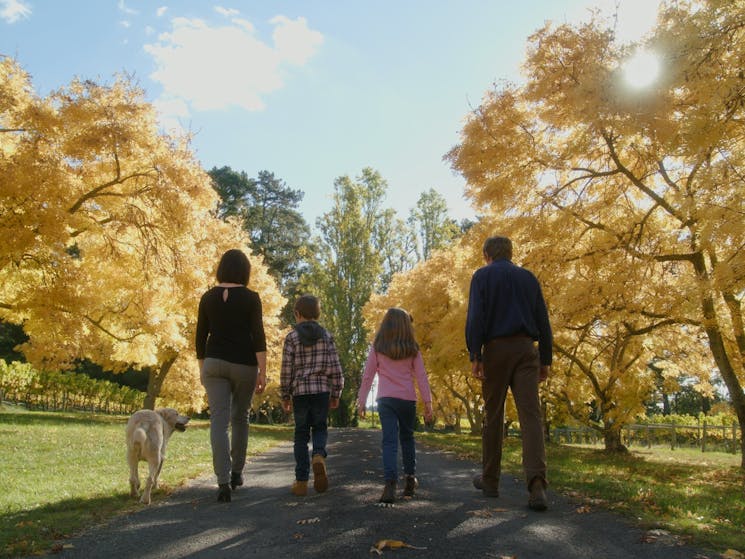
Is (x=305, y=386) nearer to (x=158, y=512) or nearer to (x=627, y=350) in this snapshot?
(x=158, y=512)

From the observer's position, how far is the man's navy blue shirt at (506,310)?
15.9 feet

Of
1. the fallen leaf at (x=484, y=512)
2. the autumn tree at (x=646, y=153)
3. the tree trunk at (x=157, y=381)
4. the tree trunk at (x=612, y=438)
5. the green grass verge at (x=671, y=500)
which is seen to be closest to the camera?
the green grass verge at (x=671, y=500)

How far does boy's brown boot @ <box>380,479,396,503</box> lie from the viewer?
477cm

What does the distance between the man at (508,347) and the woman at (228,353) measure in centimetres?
194

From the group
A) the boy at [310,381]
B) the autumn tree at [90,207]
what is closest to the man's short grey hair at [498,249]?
the boy at [310,381]

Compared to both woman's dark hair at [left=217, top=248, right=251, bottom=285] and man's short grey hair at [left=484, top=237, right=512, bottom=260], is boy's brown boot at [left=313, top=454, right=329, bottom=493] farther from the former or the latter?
man's short grey hair at [left=484, top=237, right=512, bottom=260]

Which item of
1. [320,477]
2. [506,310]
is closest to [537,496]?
[506,310]

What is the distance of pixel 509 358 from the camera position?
4824 millimetres

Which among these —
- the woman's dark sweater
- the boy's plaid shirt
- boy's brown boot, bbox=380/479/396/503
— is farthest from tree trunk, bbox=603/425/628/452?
the woman's dark sweater

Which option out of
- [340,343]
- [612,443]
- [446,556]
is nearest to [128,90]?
[446,556]

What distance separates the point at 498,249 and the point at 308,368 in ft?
6.82

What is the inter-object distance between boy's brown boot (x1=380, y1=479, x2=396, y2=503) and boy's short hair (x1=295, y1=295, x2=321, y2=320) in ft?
5.74

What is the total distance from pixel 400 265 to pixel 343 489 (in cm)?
3657

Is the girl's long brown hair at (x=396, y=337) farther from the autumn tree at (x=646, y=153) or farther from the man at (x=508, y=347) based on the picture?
the autumn tree at (x=646, y=153)
